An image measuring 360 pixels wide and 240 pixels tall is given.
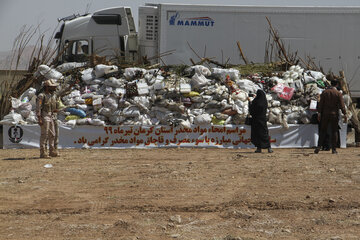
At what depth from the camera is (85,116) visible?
47.0ft

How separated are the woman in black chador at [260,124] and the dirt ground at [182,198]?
1.13 m

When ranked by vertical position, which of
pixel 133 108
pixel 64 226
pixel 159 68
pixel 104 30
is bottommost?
pixel 64 226

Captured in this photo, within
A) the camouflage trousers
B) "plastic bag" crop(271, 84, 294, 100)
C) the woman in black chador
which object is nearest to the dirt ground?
the camouflage trousers

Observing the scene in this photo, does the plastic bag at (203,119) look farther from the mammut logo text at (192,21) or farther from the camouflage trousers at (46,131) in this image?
the mammut logo text at (192,21)

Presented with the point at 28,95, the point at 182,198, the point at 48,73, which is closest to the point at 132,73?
the point at 48,73

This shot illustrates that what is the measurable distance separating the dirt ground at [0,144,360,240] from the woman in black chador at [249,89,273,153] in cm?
113

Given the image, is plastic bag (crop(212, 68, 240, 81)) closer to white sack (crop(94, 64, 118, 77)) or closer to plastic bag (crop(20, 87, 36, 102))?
white sack (crop(94, 64, 118, 77))

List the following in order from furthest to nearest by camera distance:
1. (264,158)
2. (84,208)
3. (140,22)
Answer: (140,22)
(264,158)
(84,208)

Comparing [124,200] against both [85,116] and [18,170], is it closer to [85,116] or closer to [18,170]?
[18,170]

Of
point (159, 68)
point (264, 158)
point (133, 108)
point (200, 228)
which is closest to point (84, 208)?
point (200, 228)

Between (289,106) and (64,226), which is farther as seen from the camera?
(289,106)

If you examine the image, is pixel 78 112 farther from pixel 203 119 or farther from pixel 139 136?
pixel 203 119

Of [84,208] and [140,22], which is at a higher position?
[140,22]

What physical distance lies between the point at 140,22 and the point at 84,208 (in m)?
12.0
